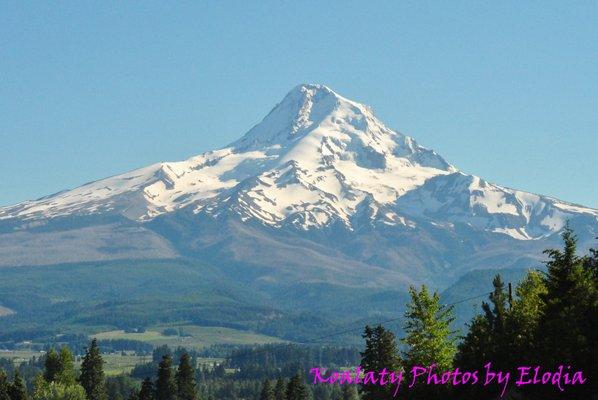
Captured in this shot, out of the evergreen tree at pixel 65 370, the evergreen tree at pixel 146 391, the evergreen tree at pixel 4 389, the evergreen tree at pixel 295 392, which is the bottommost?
the evergreen tree at pixel 295 392

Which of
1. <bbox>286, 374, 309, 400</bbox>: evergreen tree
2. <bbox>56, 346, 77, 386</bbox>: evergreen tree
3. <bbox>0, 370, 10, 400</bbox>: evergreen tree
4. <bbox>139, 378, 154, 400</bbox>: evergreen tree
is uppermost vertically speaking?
<bbox>56, 346, 77, 386</bbox>: evergreen tree

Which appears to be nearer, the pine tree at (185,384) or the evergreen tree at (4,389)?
the evergreen tree at (4,389)

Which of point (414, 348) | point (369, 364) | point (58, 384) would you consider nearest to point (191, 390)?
point (58, 384)

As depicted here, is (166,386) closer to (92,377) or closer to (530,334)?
(92,377)

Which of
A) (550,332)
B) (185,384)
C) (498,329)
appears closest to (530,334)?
(550,332)

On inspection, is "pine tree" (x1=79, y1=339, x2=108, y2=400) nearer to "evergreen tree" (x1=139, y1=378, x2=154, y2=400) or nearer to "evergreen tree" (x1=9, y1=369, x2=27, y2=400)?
"evergreen tree" (x1=139, y1=378, x2=154, y2=400)

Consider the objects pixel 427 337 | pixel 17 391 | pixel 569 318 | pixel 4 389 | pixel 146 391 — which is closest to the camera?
pixel 569 318

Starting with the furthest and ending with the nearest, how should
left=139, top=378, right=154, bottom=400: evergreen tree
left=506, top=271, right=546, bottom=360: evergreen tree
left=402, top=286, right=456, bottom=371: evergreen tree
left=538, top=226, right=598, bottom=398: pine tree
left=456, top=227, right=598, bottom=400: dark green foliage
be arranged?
1. left=139, top=378, right=154, bottom=400: evergreen tree
2. left=402, top=286, right=456, bottom=371: evergreen tree
3. left=506, top=271, right=546, bottom=360: evergreen tree
4. left=456, top=227, right=598, bottom=400: dark green foliage
5. left=538, top=226, right=598, bottom=398: pine tree

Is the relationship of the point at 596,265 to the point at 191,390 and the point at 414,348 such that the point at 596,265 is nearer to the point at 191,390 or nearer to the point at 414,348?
→ the point at 414,348

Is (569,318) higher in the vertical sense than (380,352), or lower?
higher

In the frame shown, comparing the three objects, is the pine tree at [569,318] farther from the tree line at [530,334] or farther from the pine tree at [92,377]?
the pine tree at [92,377]

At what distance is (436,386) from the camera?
78062 millimetres

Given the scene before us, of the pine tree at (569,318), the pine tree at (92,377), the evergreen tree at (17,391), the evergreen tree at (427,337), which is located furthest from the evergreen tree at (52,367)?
the pine tree at (569,318)

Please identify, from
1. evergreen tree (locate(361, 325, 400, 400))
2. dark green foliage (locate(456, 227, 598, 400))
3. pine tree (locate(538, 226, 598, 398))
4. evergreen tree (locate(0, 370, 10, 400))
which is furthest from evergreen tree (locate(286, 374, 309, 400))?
pine tree (locate(538, 226, 598, 398))
